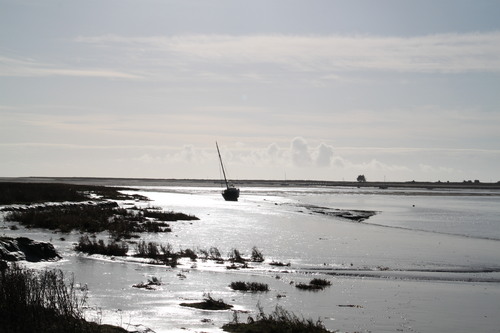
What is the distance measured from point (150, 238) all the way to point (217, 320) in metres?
24.9

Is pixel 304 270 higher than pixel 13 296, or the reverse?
pixel 13 296

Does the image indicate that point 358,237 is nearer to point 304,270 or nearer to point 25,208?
point 304,270

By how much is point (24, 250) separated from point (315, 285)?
13555mm

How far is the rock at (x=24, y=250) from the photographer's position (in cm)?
2382

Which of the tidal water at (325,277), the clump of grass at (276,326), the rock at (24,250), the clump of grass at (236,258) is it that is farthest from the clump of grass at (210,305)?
the clump of grass at (236,258)

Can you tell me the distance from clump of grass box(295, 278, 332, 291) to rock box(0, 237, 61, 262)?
1213 centimetres

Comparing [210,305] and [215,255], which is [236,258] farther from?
[210,305]

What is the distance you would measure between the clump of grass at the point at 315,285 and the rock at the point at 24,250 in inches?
478

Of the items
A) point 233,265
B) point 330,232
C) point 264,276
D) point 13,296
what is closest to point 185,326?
point 13,296

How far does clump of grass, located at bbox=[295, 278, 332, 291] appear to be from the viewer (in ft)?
75.7

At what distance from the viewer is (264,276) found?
85.7 feet

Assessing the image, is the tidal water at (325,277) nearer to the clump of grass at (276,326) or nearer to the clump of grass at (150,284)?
the clump of grass at (150,284)

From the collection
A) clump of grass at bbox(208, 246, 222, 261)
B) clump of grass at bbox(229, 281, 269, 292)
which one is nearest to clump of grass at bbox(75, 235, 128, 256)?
clump of grass at bbox(208, 246, 222, 261)

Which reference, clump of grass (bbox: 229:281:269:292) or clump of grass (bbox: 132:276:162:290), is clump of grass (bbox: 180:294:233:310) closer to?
clump of grass (bbox: 132:276:162:290)
